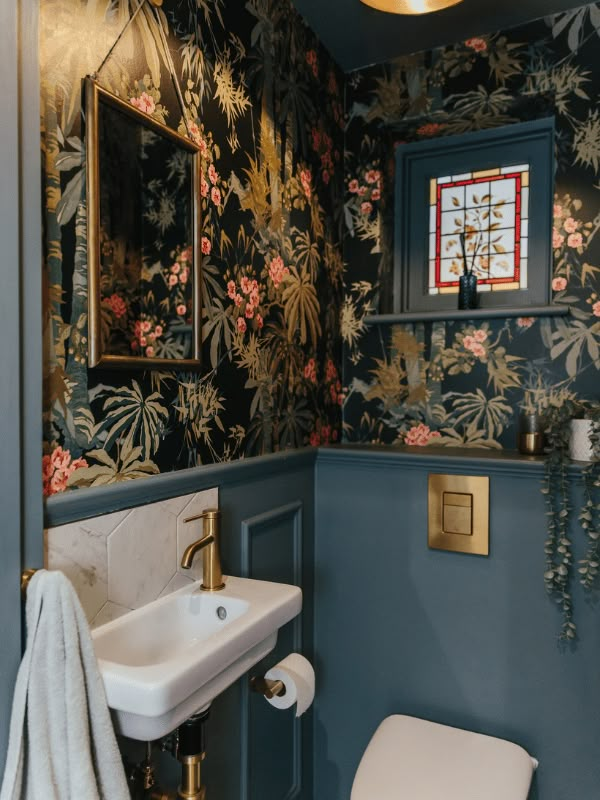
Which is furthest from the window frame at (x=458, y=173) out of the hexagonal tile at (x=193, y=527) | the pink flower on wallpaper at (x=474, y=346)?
the hexagonal tile at (x=193, y=527)

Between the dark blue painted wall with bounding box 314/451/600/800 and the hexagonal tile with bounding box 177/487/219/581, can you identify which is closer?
the hexagonal tile with bounding box 177/487/219/581

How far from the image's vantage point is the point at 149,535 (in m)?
1.09

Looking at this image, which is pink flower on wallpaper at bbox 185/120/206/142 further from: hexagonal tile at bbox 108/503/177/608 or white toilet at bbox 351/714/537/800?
white toilet at bbox 351/714/537/800

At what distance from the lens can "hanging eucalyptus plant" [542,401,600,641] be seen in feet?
4.60

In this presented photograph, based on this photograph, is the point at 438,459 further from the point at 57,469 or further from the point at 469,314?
the point at 57,469

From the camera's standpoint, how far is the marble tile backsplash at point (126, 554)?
93 centimetres

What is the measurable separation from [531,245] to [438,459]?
763 millimetres

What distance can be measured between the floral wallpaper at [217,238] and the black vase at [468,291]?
1.38ft

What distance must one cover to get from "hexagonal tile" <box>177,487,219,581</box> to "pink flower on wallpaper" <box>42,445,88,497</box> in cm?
30

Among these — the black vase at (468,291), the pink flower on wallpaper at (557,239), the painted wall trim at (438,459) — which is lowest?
the painted wall trim at (438,459)

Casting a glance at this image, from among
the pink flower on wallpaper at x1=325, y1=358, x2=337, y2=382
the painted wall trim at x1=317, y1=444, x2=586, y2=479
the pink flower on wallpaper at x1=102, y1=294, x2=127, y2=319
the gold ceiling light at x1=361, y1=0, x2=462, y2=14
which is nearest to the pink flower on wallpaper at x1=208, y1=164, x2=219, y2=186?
the pink flower on wallpaper at x1=102, y1=294, x2=127, y2=319

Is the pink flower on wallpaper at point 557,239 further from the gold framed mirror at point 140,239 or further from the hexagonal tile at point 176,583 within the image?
the hexagonal tile at point 176,583

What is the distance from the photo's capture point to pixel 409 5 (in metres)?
1.34

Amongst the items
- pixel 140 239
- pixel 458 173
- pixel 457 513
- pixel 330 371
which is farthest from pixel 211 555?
Answer: pixel 458 173
